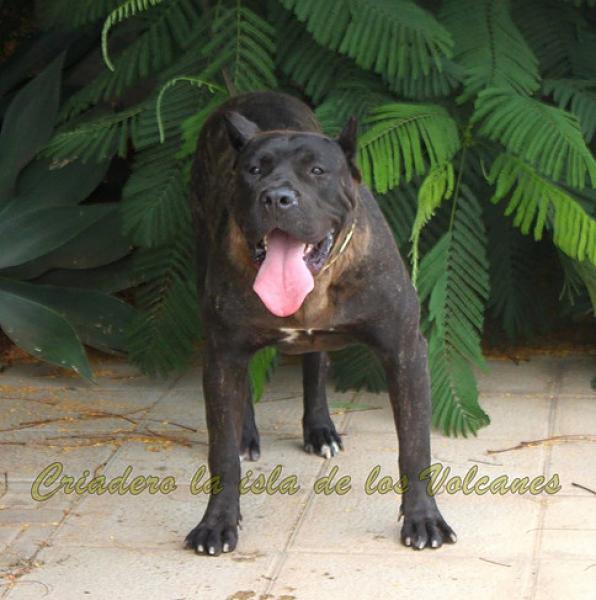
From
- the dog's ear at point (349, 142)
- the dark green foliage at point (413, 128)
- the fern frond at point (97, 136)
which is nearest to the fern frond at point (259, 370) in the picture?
the dark green foliage at point (413, 128)

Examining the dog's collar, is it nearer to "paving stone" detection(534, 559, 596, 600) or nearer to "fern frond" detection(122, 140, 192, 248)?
"paving stone" detection(534, 559, 596, 600)

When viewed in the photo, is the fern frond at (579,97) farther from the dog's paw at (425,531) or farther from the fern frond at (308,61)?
the dog's paw at (425,531)

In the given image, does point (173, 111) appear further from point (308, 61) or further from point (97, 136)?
point (308, 61)

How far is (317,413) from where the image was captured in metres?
5.25

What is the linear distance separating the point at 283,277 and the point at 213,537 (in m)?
0.86

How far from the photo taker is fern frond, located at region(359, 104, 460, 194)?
204 inches

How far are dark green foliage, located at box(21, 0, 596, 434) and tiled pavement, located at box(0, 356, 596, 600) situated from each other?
25 centimetres

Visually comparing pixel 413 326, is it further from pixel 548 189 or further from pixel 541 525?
pixel 548 189

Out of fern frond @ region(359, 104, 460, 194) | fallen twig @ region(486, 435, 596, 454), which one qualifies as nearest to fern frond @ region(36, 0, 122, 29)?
fern frond @ region(359, 104, 460, 194)

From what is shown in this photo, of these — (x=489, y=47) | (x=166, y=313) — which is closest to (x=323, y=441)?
(x=166, y=313)

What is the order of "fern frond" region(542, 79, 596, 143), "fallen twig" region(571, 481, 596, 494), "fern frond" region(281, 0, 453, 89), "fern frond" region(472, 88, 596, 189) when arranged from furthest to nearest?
1. "fern frond" region(542, 79, 596, 143)
2. "fern frond" region(281, 0, 453, 89)
3. "fern frond" region(472, 88, 596, 189)
4. "fallen twig" region(571, 481, 596, 494)

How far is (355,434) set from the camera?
5371 mm

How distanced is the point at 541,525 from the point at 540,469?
542 millimetres

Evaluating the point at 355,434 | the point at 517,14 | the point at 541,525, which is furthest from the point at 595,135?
the point at 541,525
